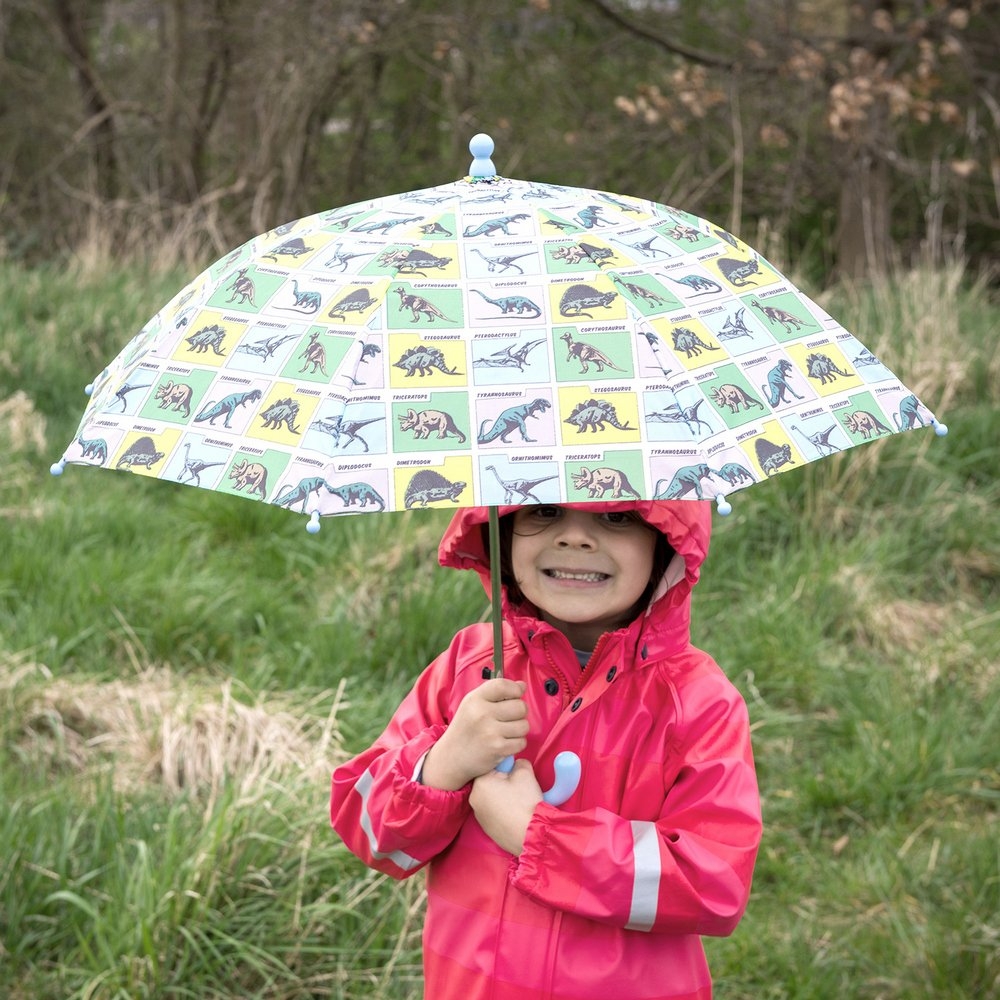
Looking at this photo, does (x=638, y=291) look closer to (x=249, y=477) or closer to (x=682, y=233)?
(x=682, y=233)

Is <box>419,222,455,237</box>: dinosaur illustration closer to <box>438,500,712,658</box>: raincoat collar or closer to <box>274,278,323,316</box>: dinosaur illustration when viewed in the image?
<box>274,278,323,316</box>: dinosaur illustration

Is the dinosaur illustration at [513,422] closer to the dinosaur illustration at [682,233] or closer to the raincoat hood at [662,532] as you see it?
the raincoat hood at [662,532]

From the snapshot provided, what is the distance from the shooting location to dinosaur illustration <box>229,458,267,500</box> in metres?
1.60

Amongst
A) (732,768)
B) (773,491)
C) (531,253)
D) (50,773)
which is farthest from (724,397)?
(773,491)

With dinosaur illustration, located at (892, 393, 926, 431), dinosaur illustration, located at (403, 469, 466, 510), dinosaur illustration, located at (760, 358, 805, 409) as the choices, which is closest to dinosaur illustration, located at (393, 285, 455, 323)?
dinosaur illustration, located at (403, 469, 466, 510)

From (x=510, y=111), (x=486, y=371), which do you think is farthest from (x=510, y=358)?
(x=510, y=111)

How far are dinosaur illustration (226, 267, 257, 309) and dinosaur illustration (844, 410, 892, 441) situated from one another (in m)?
0.81

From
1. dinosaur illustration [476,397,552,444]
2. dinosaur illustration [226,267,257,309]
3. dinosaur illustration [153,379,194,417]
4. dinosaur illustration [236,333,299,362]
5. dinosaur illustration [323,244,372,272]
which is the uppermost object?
dinosaur illustration [323,244,372,272]

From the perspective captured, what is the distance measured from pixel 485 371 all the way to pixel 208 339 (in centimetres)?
43

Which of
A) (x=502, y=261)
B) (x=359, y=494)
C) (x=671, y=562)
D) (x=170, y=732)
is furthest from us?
(x=170, y=732)

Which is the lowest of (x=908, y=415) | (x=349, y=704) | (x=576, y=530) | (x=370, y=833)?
(x=349, y=704)

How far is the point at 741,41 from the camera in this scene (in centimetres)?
988

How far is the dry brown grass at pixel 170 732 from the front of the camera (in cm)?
345

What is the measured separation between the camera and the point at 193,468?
1.68 m
